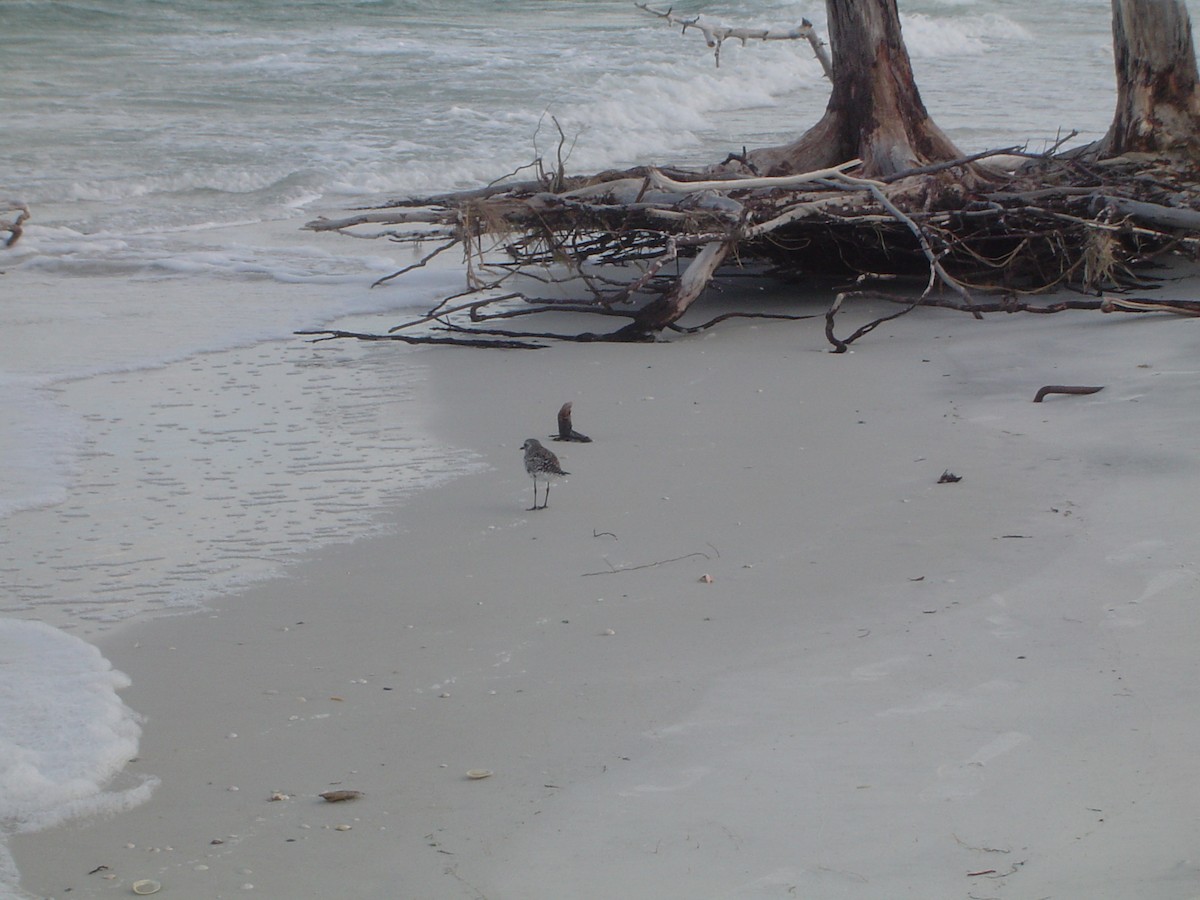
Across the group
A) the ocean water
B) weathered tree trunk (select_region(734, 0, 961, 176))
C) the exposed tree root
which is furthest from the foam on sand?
weathered tree trunk (select_region(734, 0, 961, 176))

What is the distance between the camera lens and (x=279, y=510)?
4789 mm

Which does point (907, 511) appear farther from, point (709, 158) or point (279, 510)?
point (709, 158)

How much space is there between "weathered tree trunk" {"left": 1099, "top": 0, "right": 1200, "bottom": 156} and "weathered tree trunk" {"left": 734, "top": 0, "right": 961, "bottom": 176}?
126 centimetres

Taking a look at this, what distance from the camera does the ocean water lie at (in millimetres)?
4488

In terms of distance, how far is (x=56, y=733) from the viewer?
3188mm

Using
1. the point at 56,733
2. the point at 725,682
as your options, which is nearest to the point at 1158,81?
the point at 725,682

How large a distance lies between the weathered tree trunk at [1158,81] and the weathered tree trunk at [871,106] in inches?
49.5

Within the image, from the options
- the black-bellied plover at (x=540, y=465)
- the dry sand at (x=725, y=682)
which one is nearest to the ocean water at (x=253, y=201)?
→ the dry sand at (x=725, y=682)

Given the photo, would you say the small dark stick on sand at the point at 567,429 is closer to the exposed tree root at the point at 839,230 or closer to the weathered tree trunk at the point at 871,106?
the exposed tree root at the point at 839,230

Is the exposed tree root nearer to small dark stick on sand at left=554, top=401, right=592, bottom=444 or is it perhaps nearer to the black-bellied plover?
small dark stick on sand at left=554, top=401, right=592, bottom=444

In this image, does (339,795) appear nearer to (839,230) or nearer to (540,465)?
(540,465)

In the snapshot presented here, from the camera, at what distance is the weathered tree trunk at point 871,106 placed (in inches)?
324

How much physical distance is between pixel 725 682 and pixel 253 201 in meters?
10.9

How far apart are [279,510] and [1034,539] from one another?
262cm
